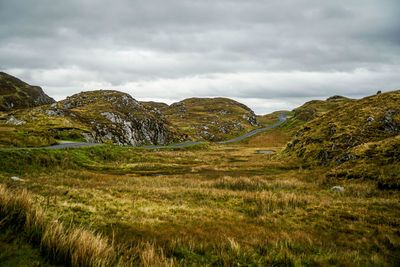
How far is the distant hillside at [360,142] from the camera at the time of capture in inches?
870

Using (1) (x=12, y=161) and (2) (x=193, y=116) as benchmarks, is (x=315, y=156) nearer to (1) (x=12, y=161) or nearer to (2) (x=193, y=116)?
(1) (x=12, y=161)

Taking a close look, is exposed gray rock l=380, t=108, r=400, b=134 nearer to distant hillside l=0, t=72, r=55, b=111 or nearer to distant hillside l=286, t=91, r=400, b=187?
distant hillside l=286, t=91, r=400, b=187

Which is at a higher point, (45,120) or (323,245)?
(45,120)

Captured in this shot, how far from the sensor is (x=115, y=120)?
85312 millimetres

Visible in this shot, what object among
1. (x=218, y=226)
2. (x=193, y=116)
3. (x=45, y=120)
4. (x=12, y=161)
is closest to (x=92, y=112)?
(x=45, y=120)

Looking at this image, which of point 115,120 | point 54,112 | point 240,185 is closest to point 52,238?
point 240,185

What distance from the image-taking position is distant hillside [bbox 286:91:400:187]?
22.1 metres

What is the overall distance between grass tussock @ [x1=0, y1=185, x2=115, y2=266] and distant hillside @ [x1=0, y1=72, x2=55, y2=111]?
161149mm

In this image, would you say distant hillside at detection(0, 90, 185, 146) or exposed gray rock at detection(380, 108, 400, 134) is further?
distant hillside at detection(0, 90, 185, 146)

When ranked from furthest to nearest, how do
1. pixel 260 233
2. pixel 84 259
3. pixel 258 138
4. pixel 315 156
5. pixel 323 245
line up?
pixel 258 138 → pixel 315 156 → pixel 260 233 → pixel 323 245 → pixel 84 259

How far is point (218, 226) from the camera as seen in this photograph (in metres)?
11.2

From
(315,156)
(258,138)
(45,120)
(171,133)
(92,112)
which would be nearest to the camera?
(315,156)

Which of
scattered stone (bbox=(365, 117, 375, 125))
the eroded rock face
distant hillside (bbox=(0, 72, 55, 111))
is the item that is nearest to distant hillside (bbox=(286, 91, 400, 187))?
scattered stone (bbox=(365, 117, 375, 125))

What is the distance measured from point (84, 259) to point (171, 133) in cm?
10475
